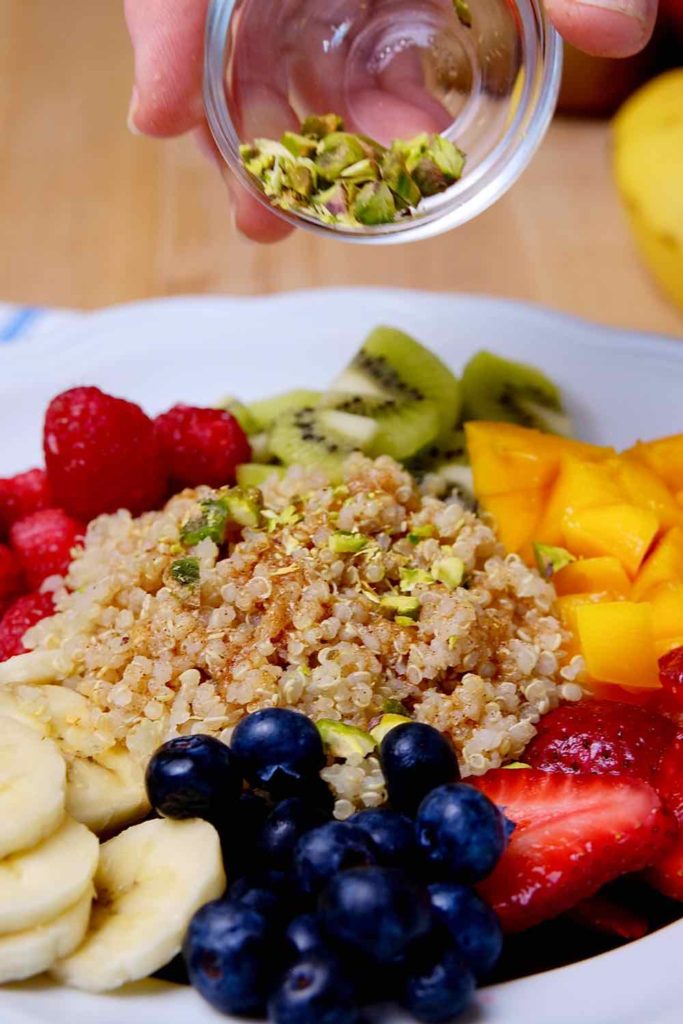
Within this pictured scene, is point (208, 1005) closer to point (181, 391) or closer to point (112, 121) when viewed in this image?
point (181, 391)

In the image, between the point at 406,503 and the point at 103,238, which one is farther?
the point at 103,238

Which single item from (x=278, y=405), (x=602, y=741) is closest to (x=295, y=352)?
(x=278, y=405)

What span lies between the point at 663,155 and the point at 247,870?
159 centimetres

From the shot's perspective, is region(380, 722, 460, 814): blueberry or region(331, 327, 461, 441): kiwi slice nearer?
region(380, 722, 460, 814): blueberry

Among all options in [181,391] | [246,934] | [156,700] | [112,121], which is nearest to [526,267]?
[181,391]

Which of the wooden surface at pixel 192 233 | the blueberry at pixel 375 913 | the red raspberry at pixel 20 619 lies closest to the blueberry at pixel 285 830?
the blueberry at pixel 375 913

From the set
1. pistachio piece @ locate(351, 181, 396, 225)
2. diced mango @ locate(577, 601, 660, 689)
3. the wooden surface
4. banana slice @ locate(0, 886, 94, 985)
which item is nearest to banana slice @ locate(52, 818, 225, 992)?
banana slice @ locate(0, 886, 94, 985)

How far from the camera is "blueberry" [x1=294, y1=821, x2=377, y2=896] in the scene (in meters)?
0.89

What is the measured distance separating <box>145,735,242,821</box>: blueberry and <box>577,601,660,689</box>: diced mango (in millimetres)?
442

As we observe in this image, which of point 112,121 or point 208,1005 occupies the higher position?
point 112,121

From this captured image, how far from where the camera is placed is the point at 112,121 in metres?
2.86

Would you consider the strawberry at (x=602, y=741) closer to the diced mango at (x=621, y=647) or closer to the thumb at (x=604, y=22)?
the diced mango at (x=621, y=647)

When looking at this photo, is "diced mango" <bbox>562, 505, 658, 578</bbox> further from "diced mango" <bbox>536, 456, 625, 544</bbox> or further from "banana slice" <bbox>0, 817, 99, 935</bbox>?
"banana slice" <bbox>0, 817, 99, 935</bbox>

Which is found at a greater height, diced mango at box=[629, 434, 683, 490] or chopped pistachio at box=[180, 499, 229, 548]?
diced mango at box=[629, 434, 683, 490]
